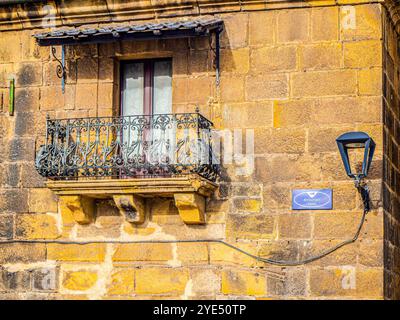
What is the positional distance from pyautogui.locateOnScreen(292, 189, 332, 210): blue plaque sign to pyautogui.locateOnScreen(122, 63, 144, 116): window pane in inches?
93.2

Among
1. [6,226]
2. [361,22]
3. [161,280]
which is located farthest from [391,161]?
[6,226]

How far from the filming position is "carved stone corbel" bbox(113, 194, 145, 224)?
13.1 meters

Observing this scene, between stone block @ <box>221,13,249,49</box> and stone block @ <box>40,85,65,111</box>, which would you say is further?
stone block @ <box>40,85,65,111</box>

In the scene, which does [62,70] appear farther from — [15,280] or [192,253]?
[192,253]

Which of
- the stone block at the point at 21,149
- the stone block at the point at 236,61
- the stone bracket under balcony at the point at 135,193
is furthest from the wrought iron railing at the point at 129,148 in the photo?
the stone block at the point at 236,61

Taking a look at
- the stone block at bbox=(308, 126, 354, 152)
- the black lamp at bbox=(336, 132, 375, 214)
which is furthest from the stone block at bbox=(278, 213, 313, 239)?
the stone block at bbox=(308, 126, 354, 152)

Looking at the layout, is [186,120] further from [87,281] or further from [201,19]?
[87,281]

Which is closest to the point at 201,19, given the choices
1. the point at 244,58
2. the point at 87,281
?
the point at 244,58

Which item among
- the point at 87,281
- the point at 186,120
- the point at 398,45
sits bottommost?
the point at 87,281

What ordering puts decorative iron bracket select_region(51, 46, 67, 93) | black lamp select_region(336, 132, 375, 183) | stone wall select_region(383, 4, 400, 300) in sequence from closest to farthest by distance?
black lamp select_region(336, 132, 375, 183), stone wall select_region(383, 4, 400, 300), decorative iron bracket select_region(51, 46, 67, 93)

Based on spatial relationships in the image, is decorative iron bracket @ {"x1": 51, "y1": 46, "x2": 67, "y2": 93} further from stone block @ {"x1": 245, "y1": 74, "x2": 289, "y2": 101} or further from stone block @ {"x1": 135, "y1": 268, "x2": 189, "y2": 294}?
stone block @ {"x1": 135, "y1": 268, "x2": 189, "y2": 294}

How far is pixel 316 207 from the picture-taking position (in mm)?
12836

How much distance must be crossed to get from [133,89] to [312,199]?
2.80 meters

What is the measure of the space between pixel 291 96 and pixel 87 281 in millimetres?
3413
